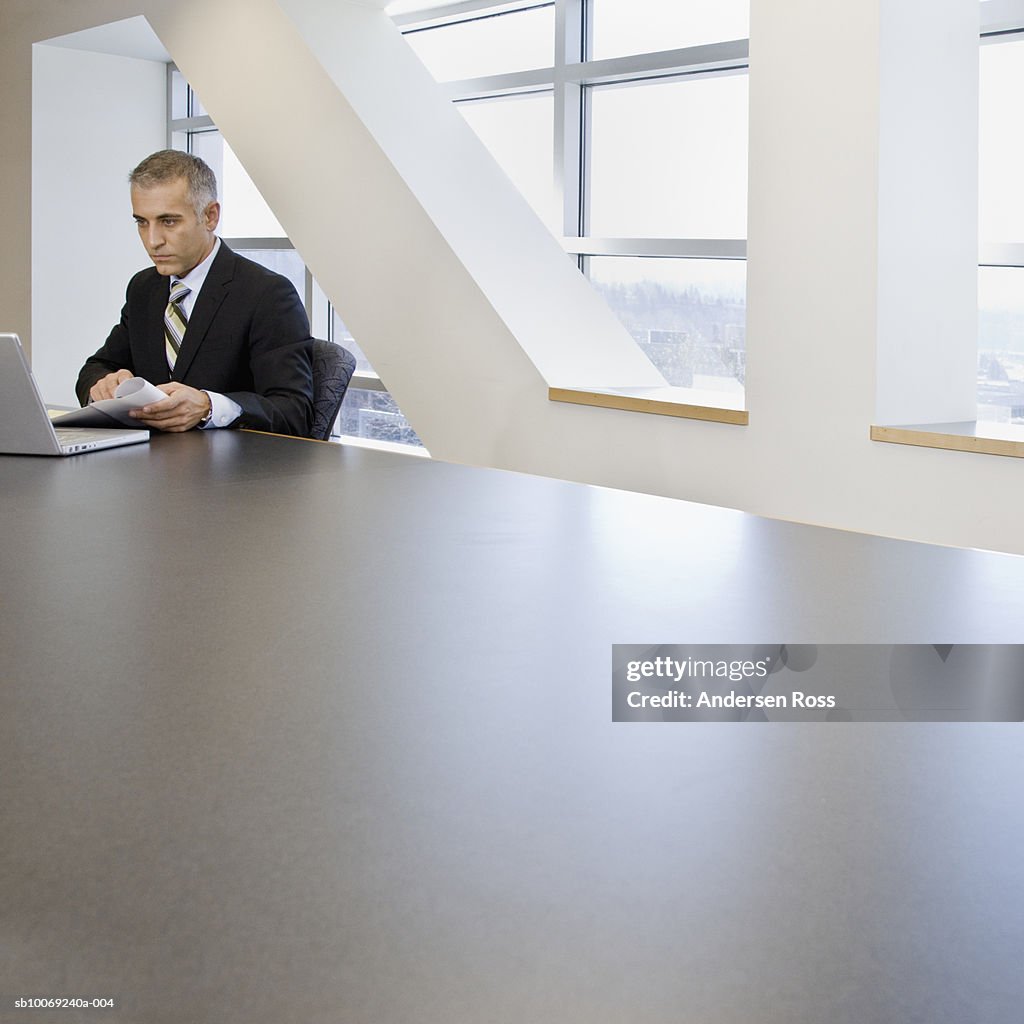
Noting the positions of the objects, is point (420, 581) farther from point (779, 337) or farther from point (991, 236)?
point (991, 236)

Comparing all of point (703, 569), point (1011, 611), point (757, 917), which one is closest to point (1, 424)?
point (703, 569)

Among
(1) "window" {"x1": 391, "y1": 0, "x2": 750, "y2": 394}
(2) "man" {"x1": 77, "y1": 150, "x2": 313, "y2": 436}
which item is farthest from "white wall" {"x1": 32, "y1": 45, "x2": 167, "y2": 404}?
(2) "man" {"x1": 77, "y1": 150, "x2": 313, "y2": 436}

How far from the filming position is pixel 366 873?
1.73 feet

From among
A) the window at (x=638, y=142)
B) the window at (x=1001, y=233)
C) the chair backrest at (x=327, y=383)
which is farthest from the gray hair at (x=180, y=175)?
the window at (x=1001, y=233)

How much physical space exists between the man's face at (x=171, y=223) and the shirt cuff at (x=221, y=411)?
62 cm

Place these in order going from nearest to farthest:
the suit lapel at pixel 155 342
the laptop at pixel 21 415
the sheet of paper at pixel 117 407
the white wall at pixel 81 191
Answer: the laptop at pixel 21 415 < the sheet of paper at pixel 117 407 < the suit lapel at pixel 155 342 < the white wall at pixel 81 191

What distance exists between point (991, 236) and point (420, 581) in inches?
96.7

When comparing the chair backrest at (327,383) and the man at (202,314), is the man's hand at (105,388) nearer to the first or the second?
the man at (202,314)

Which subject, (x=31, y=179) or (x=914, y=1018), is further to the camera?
(x=31, y=179)

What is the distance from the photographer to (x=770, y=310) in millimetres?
2988

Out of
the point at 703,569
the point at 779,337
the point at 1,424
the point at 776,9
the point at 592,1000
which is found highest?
the point at 776,9

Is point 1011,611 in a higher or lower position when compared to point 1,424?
lower

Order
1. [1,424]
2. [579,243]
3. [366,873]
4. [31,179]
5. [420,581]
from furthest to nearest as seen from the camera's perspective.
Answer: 1. [31,179]
2. [579,243]
3. [1,424]
4. [420,581]
5. [366,873]

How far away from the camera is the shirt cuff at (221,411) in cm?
241
